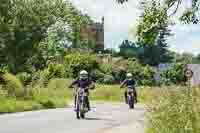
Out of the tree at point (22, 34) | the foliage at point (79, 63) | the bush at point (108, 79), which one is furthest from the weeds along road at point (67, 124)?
the bush at point (108, 79)

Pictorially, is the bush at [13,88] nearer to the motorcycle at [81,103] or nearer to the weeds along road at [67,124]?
the weeds along road at [67,124]

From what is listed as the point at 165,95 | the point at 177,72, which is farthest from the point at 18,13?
the point at 165,95

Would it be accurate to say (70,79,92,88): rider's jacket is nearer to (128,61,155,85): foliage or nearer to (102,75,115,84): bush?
(102,75,115,84): bush

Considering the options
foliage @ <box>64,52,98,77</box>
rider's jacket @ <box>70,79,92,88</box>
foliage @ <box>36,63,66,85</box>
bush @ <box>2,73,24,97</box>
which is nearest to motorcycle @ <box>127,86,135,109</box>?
bush @ <box>2,73,24,97</box>

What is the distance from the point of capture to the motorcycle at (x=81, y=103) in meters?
24.8

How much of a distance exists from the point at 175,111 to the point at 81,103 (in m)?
11.0

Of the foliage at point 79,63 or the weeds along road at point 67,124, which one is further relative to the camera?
the foliage at point 79,63

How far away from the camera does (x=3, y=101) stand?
32.0 meters

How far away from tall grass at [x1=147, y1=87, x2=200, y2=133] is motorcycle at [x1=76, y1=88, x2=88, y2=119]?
908 cm

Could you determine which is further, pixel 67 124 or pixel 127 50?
pixel 127 50

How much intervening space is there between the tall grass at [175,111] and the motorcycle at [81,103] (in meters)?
9.08

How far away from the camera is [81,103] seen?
81.8ft

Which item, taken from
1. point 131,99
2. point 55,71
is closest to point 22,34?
point 55,71

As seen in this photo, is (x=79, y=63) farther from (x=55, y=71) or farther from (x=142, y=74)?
(x=142, y=74)
